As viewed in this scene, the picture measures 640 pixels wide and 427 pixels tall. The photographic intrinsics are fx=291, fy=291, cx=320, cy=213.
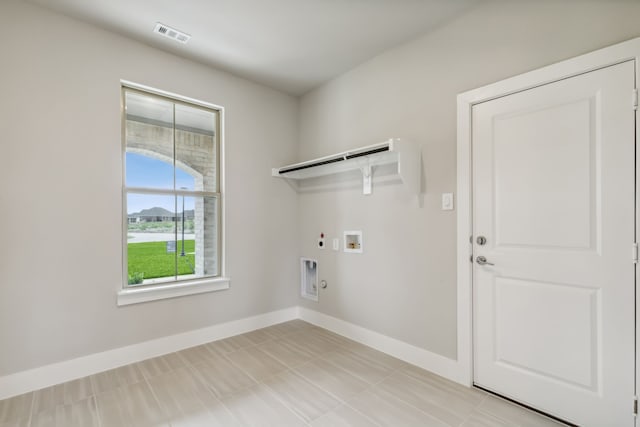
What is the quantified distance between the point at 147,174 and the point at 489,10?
3.09 metres

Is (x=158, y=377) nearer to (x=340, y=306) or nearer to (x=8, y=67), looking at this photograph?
(x=340, y=306)

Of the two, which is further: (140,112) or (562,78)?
(140,112)

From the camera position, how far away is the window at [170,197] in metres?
2.63

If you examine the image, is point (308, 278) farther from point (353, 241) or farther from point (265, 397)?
point (265, 397)

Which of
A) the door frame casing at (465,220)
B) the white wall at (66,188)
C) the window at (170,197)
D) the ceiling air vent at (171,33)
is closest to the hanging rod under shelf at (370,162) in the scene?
the door frame casing at (465,220)

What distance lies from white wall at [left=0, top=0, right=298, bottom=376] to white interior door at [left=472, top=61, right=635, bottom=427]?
2.61m

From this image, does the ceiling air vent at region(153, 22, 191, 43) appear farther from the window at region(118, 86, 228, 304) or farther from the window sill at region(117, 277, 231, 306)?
the window sill at region(117, 277, 231, 306)

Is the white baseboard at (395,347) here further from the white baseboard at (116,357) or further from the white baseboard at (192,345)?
the white baseboard at (116,357)

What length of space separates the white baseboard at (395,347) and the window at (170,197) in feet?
3.99

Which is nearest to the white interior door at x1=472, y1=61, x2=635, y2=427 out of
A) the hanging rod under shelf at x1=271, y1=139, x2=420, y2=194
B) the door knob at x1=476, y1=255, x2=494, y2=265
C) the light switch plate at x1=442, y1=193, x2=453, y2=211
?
the door knob at x1=476, y1=255, x2=494, y2=265

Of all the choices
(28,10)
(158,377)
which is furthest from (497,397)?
(28,10)

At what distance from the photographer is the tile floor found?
1802 millimetres

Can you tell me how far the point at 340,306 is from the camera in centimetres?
318

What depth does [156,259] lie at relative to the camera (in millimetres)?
2789
